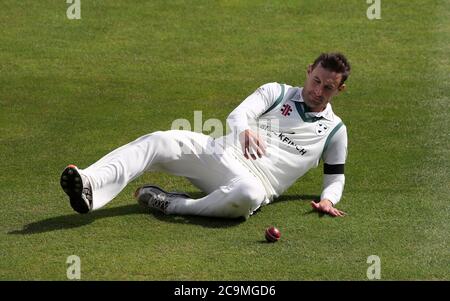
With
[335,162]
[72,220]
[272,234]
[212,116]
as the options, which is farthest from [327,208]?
[212,116]

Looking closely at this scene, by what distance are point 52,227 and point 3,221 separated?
0.52 meters

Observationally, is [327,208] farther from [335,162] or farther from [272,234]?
[272,234]

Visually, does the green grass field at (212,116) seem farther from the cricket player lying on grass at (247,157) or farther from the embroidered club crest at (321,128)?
the embroidered club crest at (321,128)

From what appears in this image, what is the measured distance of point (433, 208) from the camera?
10.0 m

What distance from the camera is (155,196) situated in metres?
9.80

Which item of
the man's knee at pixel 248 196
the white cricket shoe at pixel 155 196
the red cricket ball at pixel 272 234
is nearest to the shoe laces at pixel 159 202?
the white cricket shoe at pixel 155 196

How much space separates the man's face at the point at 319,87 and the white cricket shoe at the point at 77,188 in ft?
7.93

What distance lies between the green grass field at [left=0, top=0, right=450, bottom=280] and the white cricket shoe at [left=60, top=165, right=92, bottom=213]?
0.29 m

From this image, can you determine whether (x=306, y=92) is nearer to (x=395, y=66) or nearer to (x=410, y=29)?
(x=395, y=66)

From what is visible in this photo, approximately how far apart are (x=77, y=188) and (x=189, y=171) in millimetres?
1325

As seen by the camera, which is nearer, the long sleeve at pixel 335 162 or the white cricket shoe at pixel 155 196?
the white cricket shoe at pixel 155 196

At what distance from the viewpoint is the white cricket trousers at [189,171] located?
30.6ft

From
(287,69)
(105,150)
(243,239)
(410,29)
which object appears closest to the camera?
(243,239)
